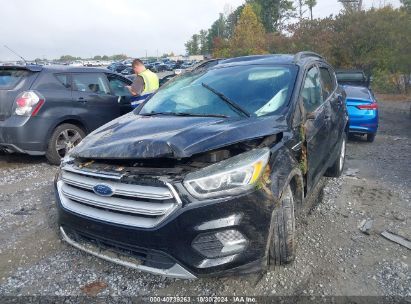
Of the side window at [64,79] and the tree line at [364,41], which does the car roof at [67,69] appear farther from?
the tree line at [364,41]

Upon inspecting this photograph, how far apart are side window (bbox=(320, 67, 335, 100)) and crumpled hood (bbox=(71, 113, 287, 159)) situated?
1.73 meters

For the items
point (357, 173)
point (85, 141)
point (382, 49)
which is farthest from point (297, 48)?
point (85, 141)

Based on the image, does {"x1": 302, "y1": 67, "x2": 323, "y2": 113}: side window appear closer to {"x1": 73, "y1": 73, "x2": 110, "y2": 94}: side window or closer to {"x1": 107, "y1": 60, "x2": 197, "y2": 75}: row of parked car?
{"x1": 73, "y1": 73, "x2": 110, "y2": 94}: side window

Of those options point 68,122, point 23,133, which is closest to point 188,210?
point 23,133

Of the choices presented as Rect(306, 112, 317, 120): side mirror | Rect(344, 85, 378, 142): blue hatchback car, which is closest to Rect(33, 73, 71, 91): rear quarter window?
Rect(306, 112, 317, 120): side mirror

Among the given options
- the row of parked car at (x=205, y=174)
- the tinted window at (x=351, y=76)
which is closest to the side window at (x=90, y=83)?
the row of parked car at (x=205, y=174)

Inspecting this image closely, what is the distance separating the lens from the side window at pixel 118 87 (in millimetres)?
7090

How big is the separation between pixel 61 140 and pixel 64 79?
105cm

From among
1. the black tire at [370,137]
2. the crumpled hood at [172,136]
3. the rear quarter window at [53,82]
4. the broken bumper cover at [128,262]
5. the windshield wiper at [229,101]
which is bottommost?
the black tire at [370,137]

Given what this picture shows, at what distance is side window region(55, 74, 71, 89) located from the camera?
20.2 ft

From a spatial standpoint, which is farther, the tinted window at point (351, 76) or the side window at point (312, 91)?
the tinted window at point (351, 76)

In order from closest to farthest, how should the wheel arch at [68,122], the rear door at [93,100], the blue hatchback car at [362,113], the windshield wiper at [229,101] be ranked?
the windshield wiper at [229,101] → the wheel arch at [68,122] → the rear door at [93,100] → the blue hatchback car at [362,113]

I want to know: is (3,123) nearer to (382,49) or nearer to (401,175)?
(401,175)

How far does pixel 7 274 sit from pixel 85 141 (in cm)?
126
